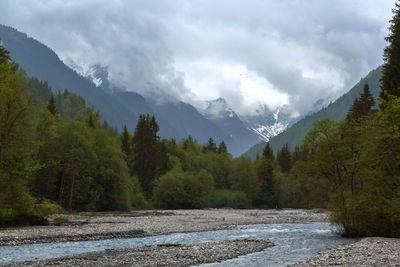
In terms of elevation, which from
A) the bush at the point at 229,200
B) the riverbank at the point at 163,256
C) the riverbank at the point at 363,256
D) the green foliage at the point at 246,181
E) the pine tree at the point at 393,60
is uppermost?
the pine tree at the point at 393,60

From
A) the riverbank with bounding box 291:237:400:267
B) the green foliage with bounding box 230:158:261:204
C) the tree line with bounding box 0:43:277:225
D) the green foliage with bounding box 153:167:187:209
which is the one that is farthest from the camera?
the green foliage with bounding box 230:158:261:204

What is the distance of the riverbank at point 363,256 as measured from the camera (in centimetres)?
2106

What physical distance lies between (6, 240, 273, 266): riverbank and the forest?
9986mm

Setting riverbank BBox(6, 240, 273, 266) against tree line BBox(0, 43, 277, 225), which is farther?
tree line BBox(0, 43, 277, 225)

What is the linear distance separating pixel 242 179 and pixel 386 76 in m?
87.5

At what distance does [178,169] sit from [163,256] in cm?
8280

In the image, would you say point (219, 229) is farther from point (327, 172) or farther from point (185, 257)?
point (185, 257)

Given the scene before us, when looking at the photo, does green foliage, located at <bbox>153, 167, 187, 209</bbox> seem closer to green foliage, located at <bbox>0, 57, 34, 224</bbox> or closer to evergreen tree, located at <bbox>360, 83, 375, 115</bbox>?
evergreen tree, located at <bbox>360, 83, 375, 115</bbox>

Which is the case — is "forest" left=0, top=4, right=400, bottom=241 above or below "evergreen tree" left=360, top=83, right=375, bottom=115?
below

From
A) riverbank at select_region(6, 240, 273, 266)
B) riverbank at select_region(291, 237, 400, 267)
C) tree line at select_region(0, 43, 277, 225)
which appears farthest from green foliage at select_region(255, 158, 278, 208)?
riverbank at select_region(291, 237, 400, 267)

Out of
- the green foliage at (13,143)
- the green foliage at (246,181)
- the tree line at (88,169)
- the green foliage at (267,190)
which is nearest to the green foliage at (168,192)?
the tree line at (88,169)

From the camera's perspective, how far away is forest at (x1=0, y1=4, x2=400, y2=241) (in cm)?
3319

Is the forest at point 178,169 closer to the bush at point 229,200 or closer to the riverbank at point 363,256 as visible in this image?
the bush at point 229,200

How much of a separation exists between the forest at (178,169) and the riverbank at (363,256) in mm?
4602
